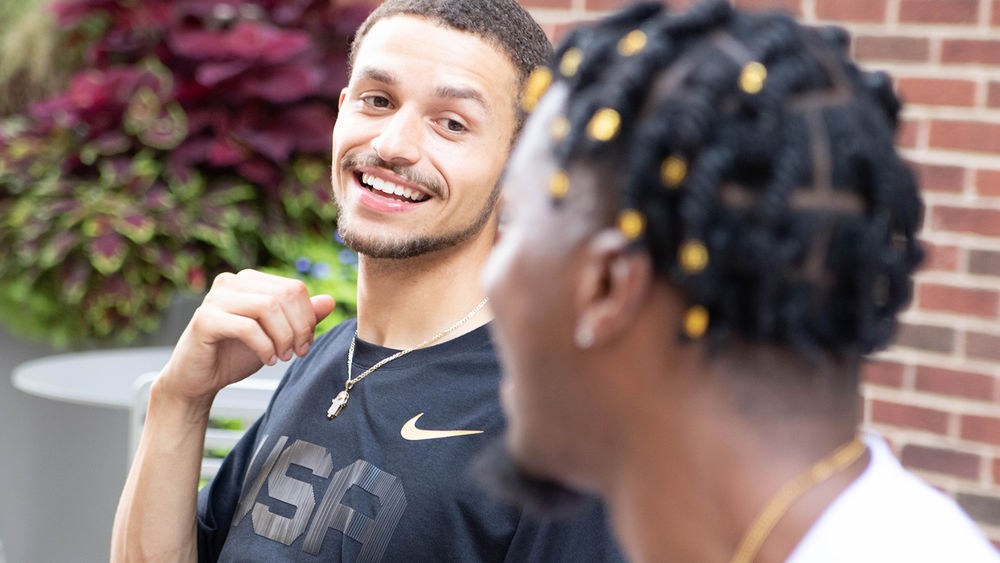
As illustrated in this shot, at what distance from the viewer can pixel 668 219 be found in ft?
3.16

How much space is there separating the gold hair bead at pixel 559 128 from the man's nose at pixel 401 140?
3.32ft

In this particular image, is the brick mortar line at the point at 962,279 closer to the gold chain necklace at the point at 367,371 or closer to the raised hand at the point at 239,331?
the gold chain necklace at the point at 367,371

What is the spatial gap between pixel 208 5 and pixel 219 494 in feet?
10.4

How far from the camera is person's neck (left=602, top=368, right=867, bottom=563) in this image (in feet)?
3.31

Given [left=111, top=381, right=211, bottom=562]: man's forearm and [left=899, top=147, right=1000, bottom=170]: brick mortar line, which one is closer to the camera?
[left=111, top=381, right=211, bottom=562]: man's forearm

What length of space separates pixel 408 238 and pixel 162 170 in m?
2.90

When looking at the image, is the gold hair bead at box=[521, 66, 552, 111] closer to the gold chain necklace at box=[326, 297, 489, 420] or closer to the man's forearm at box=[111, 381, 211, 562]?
the gold chain necklace at box=[326, 297, 489, 420]

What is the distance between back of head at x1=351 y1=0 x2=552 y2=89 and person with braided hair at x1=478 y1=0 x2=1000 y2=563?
1011 millimetres

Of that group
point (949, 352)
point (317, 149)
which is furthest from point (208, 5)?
point (949, 352)

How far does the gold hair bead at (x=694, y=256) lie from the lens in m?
0.94

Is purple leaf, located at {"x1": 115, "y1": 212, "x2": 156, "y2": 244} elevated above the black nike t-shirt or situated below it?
above

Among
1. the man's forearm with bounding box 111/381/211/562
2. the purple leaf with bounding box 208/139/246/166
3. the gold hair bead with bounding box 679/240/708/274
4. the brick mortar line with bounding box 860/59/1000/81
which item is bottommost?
the man's forearm with bounding box 111/381/211/562

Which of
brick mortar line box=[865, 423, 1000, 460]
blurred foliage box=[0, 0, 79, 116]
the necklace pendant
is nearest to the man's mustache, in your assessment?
the necklace pendant

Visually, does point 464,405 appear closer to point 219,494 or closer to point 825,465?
point 219,494
